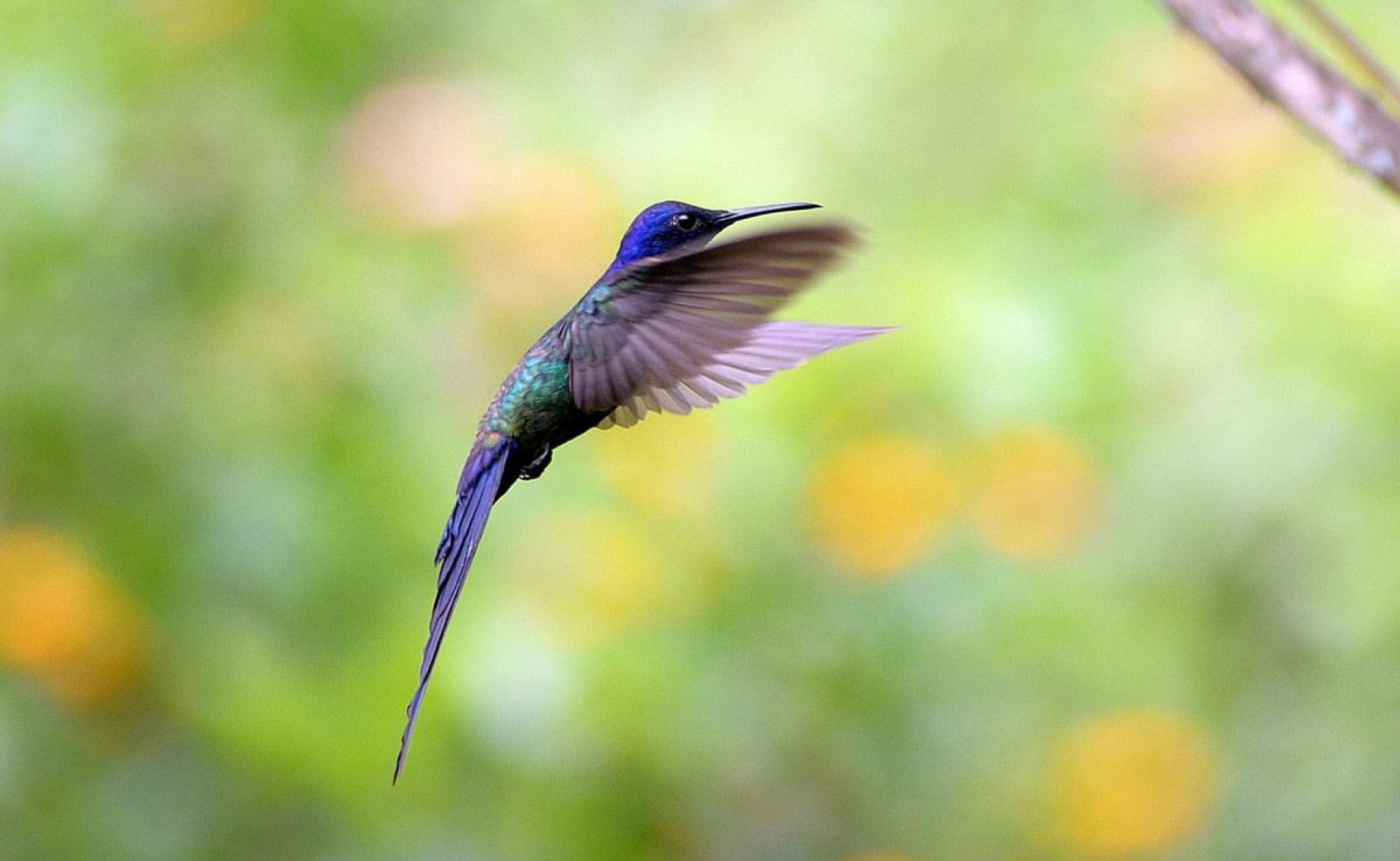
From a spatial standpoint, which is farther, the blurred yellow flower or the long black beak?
the blurred yellow flower

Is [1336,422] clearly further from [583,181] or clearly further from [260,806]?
[260,806]

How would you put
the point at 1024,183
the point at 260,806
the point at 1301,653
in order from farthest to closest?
1. the point at 1024,183
2. the point at 1301,653
3. the point at 260,806

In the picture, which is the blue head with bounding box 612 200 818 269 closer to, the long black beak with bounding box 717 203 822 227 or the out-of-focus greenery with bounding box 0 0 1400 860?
the long black beak with bounding box 717 203 822 227

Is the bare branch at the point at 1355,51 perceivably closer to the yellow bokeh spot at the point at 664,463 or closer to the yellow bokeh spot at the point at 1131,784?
the yellow bokeh spot at the point at 664,463

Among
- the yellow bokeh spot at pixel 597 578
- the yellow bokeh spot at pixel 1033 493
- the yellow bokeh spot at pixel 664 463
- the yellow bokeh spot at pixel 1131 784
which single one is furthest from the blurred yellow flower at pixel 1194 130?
the yellow bokeh spot at pixel 597 578

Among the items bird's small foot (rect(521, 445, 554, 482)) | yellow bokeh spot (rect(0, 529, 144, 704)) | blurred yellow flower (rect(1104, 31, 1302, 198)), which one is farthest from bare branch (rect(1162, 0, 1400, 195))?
yellow bokeh spot (rect(0, 529, 144, 704))

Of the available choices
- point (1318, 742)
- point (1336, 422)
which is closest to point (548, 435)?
point (1336, 422)

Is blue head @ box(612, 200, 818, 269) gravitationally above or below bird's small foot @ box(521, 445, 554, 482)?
above
